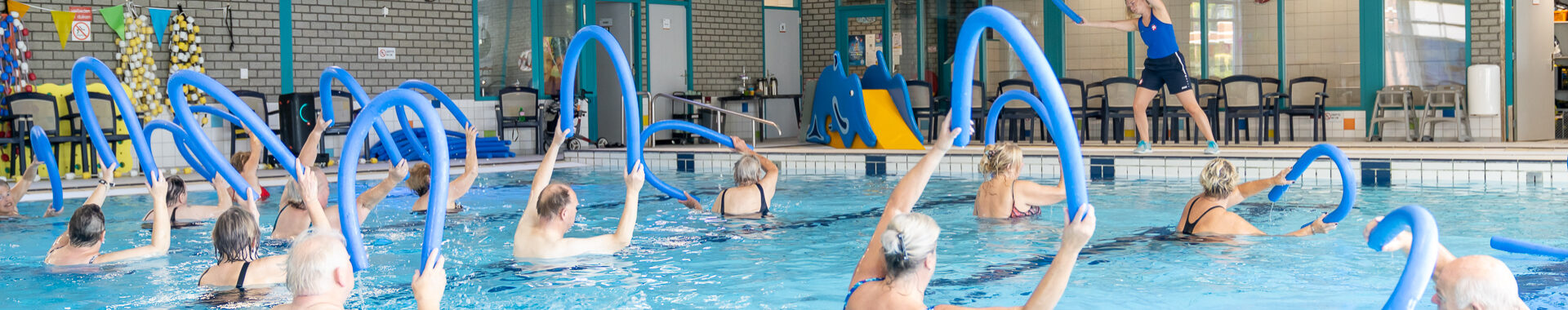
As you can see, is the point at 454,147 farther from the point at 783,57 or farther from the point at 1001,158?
the point at 1001,158

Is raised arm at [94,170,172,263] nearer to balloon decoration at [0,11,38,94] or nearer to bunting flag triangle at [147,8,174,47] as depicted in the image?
balloon decoration at [0,11,38,94]

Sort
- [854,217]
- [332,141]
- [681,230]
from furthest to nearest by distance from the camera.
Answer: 1. [332,141]
2. [854,217]
3. [681,230]

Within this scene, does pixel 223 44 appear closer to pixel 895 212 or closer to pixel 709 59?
pixel 709 59

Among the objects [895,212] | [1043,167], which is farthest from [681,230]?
[1043,167]

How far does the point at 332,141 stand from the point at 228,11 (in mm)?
1797

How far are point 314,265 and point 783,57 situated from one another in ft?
49.4

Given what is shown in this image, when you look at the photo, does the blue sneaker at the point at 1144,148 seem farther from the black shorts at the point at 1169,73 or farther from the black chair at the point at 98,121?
the black chair at the point at 98,121

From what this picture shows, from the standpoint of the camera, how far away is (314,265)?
302 centimetres

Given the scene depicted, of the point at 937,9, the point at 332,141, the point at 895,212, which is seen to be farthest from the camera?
the point at 937,9

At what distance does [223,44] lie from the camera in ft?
44.4

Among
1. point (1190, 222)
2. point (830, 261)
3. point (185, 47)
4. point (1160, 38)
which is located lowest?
point (830, 261)

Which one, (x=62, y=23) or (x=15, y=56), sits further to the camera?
(x=62, y=23)

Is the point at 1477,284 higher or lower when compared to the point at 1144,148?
lower

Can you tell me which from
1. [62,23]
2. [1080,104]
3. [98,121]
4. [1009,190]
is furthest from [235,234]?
[1080,104]
